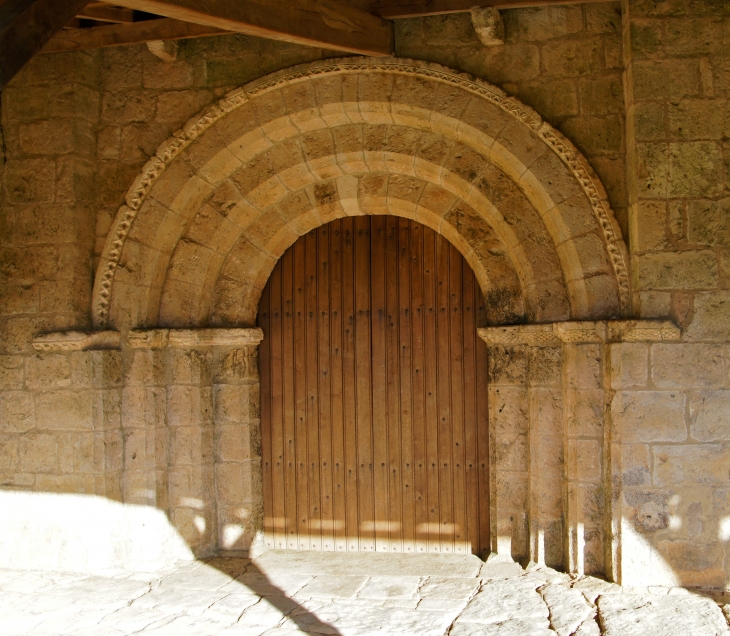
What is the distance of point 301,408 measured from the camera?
4.80 metres

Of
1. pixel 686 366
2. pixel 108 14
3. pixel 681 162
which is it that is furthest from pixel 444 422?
pixel 108 14

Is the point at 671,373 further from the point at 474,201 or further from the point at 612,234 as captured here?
the point at 474,201

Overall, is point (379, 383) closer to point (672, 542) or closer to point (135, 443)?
point (135, 443)

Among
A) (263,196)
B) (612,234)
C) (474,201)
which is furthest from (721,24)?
(263,196)

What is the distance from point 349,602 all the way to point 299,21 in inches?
118

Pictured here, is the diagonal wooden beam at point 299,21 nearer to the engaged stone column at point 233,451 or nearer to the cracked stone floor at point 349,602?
the engaged stone column at point 233,451

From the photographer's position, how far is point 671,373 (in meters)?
3.68

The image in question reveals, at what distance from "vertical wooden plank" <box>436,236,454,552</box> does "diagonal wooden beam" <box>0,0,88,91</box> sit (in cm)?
265

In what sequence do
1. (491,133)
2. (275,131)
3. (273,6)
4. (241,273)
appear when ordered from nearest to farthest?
(273,6)
(491,133)
(275,131)
(241,273)

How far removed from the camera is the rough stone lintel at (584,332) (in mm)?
3654

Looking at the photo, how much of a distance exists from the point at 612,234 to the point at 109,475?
3.16m

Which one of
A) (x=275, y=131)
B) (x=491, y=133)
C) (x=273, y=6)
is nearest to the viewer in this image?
(x=273, y=6)

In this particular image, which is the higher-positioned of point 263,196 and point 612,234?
point 263,196

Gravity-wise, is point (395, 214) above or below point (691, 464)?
above
